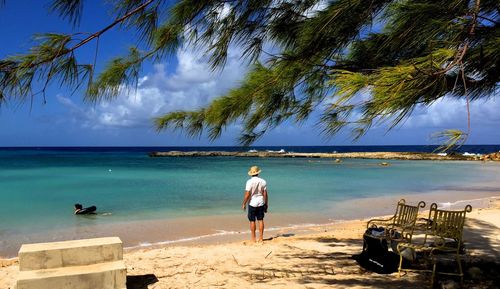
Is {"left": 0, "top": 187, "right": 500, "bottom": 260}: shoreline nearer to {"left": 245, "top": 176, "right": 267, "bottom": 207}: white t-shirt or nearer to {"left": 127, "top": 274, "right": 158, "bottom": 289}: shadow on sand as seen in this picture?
{"left": 245, "top": 176, "right": 267, "bottom": 207}: white t-shirt

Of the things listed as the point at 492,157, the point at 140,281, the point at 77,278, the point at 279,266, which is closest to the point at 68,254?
the point at 77,278

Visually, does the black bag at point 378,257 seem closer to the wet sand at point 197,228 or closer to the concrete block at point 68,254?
the concrete block at point 68,254

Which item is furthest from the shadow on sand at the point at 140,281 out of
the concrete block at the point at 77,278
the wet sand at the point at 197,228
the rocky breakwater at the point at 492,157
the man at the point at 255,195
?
the rocky breakwater at the point at 492,157

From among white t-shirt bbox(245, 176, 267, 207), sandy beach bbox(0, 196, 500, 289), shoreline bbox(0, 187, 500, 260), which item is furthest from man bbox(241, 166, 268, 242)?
shoreline bbox(0, 187, 500, 260)

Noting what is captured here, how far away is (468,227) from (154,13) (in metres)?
8.29

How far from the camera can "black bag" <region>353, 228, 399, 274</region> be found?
5.40m

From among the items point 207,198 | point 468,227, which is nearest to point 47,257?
point 468,227

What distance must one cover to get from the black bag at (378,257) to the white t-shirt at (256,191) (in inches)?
99.0

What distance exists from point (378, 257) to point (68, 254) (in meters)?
3.75

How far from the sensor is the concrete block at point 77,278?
4.26 metres

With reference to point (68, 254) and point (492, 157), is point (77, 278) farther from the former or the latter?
point (492, 157)

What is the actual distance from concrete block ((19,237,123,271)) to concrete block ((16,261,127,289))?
63mm

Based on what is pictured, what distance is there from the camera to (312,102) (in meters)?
3.55

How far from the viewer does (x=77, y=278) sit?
14.4 feet
